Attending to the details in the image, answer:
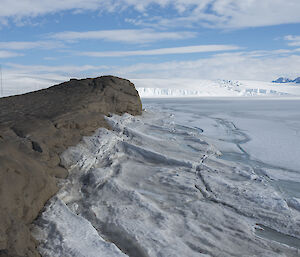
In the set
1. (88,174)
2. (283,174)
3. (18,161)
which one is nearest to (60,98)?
(88,174)

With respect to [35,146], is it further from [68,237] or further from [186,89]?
[186,89]

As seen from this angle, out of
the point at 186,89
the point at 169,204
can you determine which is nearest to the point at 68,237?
the point at 169,204

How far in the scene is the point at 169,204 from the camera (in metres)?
3.35

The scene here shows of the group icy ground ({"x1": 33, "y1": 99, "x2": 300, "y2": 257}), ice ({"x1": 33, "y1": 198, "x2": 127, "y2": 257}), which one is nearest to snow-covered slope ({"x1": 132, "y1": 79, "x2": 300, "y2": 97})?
icy ground ({"x1": 33, "y1": 99, "x2": 300, "y2": 257})

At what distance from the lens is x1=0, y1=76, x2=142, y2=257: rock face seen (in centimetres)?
232

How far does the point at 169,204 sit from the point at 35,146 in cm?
186

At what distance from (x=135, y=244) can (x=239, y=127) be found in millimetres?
7313

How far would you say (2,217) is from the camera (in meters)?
2.28

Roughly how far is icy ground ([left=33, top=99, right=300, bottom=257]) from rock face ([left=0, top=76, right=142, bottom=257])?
171 millimetres

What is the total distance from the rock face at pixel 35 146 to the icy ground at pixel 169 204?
0.17 meters

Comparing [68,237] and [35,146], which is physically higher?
[35,146]

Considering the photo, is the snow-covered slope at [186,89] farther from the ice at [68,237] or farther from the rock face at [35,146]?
the ice at [68,237]

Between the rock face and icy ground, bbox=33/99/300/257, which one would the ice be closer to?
icy ground, bbox=33/99/300/257

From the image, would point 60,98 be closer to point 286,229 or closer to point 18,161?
point 18,161
